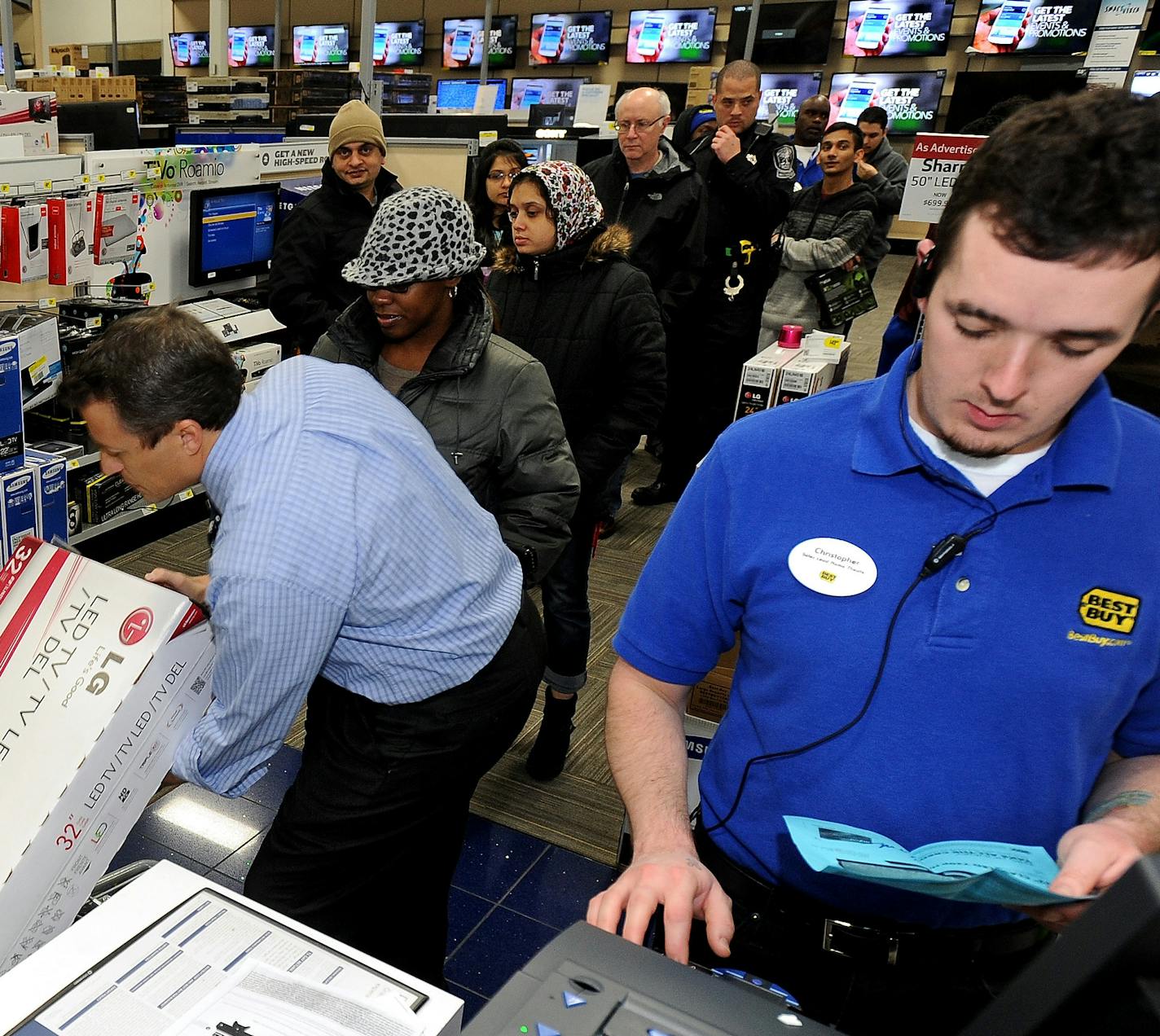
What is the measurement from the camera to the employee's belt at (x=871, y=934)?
3.02 feet

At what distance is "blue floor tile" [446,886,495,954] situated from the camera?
2.13 meters

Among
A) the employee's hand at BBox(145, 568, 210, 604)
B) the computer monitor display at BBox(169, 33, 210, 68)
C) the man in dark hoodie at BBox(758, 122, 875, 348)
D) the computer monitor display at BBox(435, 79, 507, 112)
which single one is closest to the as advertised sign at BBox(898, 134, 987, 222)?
the man in dark hoodie at BBox(758, 122, 875, 348)

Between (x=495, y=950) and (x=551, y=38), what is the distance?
543 inches

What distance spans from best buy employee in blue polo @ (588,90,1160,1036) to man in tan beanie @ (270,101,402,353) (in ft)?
9.06

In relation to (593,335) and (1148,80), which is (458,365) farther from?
(1148,80)

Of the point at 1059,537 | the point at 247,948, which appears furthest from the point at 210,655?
the point at 1059,537

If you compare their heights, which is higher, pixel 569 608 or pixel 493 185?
pixel 493 185

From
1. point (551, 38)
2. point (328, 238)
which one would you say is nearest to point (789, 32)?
point (551, 38)

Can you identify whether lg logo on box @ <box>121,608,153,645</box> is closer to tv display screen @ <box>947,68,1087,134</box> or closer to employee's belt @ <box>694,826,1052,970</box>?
employee's belt @ <box>694,826,1052,970</box>

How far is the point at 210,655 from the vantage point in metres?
1.37

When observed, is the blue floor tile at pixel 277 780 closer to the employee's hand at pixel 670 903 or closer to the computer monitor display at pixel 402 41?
the employee's hand at pixel 670 903

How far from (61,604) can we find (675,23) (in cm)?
1335

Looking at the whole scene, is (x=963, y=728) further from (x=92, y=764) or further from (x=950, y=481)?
(x=92, y=764)

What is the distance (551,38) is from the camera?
13414 millimetres
